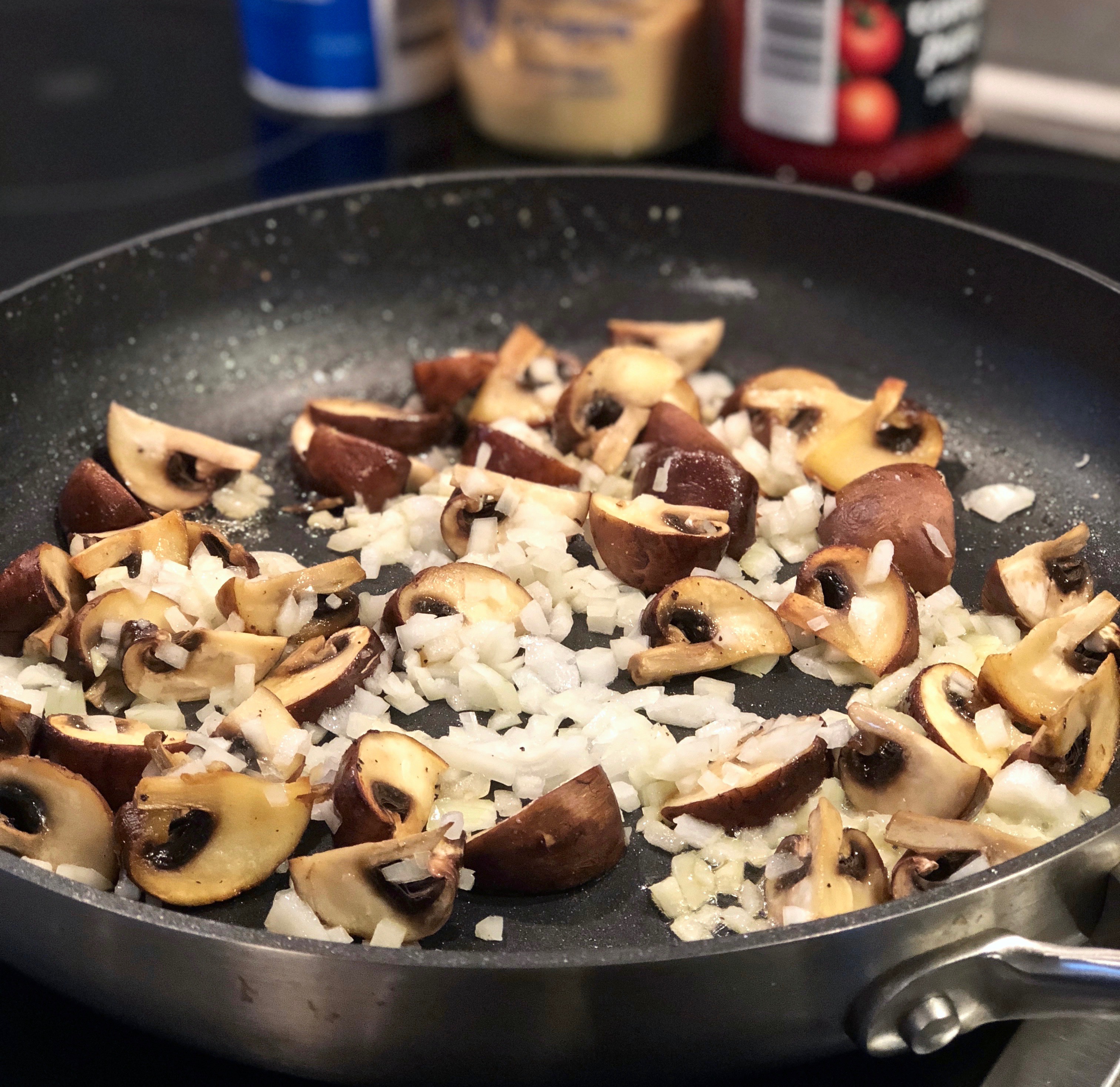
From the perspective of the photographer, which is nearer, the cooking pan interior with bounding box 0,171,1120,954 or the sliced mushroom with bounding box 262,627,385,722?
the sliced mushroom with bounding box 262,627,385,722

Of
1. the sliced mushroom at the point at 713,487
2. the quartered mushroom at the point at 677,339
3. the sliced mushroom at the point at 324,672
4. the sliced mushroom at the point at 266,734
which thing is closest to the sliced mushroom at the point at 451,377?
the quartered mushroom at the point at 677,339

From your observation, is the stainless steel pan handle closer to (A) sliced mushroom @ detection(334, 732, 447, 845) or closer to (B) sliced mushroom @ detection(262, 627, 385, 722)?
(A) sliced mushroom @ detection(334, 732, 447, 845)

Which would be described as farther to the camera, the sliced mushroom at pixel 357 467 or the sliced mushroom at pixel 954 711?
the sliced mushroom at pixel 357 467

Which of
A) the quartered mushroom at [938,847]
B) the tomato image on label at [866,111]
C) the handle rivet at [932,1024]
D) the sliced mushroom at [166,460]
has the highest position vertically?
the tomato image on label at [866,111]

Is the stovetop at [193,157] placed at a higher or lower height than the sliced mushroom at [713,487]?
lower

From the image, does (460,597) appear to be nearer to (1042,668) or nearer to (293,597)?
(293,597)

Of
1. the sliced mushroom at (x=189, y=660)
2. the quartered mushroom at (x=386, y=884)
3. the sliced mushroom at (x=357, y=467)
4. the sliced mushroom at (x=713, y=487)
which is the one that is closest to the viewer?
the quartered mushroom at (x=386, y=884)

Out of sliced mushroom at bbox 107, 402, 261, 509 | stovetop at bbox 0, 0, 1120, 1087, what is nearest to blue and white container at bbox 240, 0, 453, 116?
stovetop at bbox 0, 0, 1120, 1087

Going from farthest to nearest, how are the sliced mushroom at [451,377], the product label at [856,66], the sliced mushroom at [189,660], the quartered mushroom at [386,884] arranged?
1. the product label at [856,66]
2. the sliced mushroom at [451,377]
3. the sliced mushroom at [189,660]
4. the quartered mushroom at [386,884]

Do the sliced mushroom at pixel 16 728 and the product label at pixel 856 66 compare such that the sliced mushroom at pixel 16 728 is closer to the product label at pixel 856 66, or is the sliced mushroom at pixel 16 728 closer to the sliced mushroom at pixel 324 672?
the sliced mushroom at pixel 324 672
